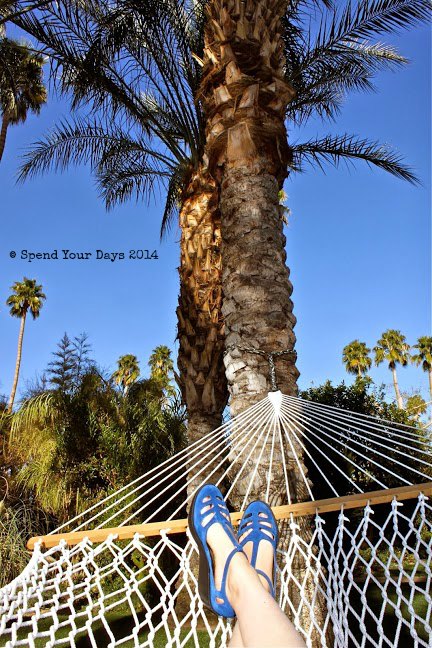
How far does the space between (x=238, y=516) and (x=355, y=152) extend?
387 centimetres

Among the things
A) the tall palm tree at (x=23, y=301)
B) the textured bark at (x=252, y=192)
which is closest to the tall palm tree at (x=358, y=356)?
the tall palm tree at (x=23, y=301)

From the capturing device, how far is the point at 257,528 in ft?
4.79

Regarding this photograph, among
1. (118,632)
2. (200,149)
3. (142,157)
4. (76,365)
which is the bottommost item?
(118,632)

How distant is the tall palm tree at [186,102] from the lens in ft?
12.2

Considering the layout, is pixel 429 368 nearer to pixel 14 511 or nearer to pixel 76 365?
pixel 76 365

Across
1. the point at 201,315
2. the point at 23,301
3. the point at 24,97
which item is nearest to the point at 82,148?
the point at 201,315

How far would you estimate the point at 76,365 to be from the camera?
28.3ft

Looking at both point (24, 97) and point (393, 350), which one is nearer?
point (24, 97)

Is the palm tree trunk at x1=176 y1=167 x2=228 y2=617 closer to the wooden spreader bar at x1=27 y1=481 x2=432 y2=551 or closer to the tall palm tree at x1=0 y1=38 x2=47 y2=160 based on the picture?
the wooden spreader bar at x1=27 y1=481 x2=432 y2=551

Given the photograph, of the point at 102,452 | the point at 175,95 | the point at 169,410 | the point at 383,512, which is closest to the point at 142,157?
the point at 175,95

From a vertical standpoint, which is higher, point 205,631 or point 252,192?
point 252,192

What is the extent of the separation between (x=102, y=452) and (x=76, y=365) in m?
2.88

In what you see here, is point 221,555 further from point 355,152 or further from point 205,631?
point 355,152

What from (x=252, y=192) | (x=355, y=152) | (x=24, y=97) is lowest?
(x=252, y=192)
